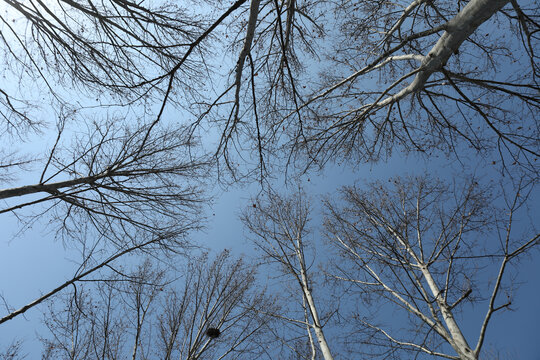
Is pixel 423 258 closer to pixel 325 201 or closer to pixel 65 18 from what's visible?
pixel 325 201

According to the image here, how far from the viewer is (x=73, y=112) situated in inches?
144

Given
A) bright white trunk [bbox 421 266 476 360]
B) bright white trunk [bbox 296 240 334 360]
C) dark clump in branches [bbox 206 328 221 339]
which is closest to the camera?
bright white trunk [bbox 421 266 476 360]

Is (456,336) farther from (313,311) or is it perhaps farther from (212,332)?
(212,332)

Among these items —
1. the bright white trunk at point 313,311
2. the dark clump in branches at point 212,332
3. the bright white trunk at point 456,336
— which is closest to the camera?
the bright white trunk at point 456,336

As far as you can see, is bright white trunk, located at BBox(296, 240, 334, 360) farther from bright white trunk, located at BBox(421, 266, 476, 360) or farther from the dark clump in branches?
the dark clump in branches

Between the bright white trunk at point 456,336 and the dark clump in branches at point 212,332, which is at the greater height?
the dark clump in branches at point 212,332

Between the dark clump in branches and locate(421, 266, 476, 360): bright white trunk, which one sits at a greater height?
the dark clump in branches

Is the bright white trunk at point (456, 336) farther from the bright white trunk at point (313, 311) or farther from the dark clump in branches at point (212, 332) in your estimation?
the dark clump in branches at point (212, 332)

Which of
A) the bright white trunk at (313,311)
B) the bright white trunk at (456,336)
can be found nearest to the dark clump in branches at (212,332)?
the bright white trunk at (313,311)

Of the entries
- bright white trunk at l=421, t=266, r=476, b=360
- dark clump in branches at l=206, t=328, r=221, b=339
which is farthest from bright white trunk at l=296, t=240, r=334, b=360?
dark clump in branches at l=206, t=328, r=221, b=339

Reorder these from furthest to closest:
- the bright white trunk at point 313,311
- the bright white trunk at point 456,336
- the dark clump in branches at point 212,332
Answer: the dark clump in branches at point 212,332, the bright white trunk at point 313,311, the bright white trunk at point 456,336

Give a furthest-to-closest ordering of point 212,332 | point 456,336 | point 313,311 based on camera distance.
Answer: point 212,332
point 313,311
point 456,336

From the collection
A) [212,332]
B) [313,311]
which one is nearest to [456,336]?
[313,311]

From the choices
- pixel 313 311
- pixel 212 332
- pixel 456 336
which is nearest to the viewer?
pixel 456 336
